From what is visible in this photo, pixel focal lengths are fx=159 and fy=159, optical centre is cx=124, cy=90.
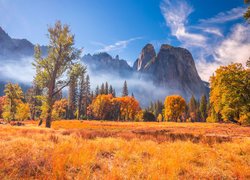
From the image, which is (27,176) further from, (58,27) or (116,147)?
(58,27)

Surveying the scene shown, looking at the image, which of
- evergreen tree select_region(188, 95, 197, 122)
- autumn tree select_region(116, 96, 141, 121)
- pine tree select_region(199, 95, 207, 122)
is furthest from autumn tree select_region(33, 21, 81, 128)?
evergreen tree select_region(188, 95, 197, 122)

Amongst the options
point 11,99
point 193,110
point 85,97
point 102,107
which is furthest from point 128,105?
point 193,110

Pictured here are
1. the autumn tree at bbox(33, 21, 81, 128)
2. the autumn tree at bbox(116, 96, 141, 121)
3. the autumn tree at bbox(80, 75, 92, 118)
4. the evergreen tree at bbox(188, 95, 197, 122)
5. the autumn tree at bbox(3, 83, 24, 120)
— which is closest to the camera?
the autumn tree at bbox(33, 21, 81, 128)

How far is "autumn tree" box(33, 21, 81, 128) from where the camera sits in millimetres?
18859

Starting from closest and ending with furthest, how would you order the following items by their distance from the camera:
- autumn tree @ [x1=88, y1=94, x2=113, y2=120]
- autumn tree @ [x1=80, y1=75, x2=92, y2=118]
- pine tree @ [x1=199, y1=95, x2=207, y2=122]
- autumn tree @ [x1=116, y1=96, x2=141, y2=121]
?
autumn tree @ [x1=88, y1=94, x2=113, y2=120] → autumn tree @ [x1=116, y1=96, x2=141, y2=121] → autumn tree @ [x1=80, y1=75, x2=92, y2=118] → pine tree @ [x1=199, y1=95, x2=207, y2=122]

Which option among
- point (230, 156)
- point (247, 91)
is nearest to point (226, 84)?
point (247, 91)

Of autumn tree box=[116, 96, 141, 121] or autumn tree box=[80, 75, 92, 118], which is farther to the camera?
autumn tree box=[80, 75, 92, 118]

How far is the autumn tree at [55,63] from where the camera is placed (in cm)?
1886

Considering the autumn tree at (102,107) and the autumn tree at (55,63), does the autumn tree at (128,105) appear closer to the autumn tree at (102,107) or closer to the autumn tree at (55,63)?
the autumn tree at (102,107)

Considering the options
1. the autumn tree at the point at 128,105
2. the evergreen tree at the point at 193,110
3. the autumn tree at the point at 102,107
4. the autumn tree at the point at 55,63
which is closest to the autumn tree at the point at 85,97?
the autumn tree at the point at 102,107

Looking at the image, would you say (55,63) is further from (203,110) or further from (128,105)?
(203,110)

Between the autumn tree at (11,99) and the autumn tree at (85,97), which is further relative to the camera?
the autumn tree at (85,97)

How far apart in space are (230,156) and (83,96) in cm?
7685

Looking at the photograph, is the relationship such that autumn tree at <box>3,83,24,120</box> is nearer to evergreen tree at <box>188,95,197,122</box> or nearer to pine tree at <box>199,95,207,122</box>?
pine tree at <box>199,95,207,122</box>
